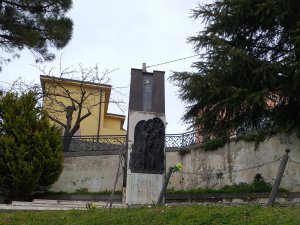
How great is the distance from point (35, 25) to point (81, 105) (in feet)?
32.7

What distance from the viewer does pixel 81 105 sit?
83.0 feet

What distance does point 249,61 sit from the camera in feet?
44.8

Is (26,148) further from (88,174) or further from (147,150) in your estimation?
(147,150)

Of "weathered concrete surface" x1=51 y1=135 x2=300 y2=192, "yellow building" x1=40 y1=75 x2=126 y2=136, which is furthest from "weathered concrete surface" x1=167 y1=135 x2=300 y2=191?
"yellow building" x1=40 y1=75 x2=126 y2=136

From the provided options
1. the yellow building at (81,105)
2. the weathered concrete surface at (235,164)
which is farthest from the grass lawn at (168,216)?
the yellow building at (81,105)

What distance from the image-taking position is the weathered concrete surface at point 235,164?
53.1 feet

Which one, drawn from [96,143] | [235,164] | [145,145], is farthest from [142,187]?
[96,143]

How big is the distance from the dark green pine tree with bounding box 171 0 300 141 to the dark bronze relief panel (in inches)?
75.4

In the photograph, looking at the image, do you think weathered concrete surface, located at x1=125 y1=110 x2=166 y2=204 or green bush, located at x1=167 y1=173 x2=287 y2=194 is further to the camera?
green bush, located at x1=167 y1=173 x2=287 y2=194

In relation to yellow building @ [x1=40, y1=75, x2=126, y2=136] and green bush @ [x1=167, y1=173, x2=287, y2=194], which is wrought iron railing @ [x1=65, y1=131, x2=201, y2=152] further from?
green bush @ [x1=167, y1=173, x2=287, y2=194]

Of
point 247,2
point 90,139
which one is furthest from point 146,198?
point 90,139

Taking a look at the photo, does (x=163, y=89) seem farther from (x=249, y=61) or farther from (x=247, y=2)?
(x=247, y=2)

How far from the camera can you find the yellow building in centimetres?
2634

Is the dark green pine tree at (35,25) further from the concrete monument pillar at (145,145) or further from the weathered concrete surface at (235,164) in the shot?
the weathered concrete surface at (235,164)
